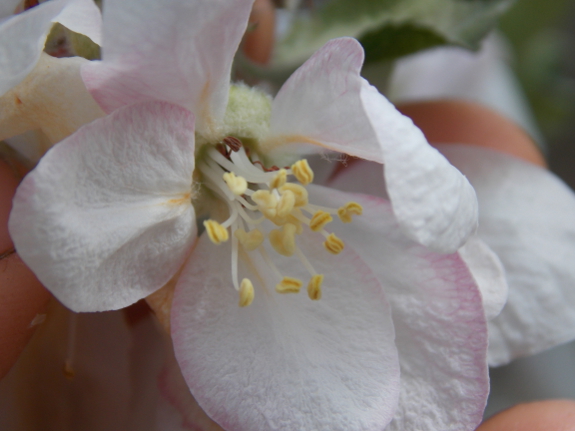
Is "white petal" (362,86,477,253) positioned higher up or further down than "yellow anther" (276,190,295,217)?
higher up

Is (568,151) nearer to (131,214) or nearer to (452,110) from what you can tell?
(452,110)

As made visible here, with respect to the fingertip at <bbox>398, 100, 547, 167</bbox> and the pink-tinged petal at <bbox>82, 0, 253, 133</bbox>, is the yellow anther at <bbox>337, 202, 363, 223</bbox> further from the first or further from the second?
the fingertip at <bbox>398, 100, 547, 167</bbox>

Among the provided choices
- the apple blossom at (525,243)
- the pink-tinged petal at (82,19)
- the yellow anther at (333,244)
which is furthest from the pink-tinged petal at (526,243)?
the pink-tinged petal at (82,19)

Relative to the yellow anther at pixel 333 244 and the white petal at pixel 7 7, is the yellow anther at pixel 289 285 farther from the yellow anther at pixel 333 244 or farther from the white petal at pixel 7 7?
the white petal at pixel 7 7

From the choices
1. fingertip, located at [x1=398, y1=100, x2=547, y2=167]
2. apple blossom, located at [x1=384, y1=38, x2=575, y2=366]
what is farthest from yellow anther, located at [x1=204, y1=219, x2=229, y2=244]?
fingertip, located at [x1=398, y1=100, x2=547, y2=167]

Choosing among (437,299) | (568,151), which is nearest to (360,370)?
(437,299)

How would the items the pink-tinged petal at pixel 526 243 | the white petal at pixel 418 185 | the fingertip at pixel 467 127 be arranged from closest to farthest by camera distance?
the white petal at pixel 418 185
the pink-tinged petal at pixel 526 243
the fingertip at pixel 467 127
